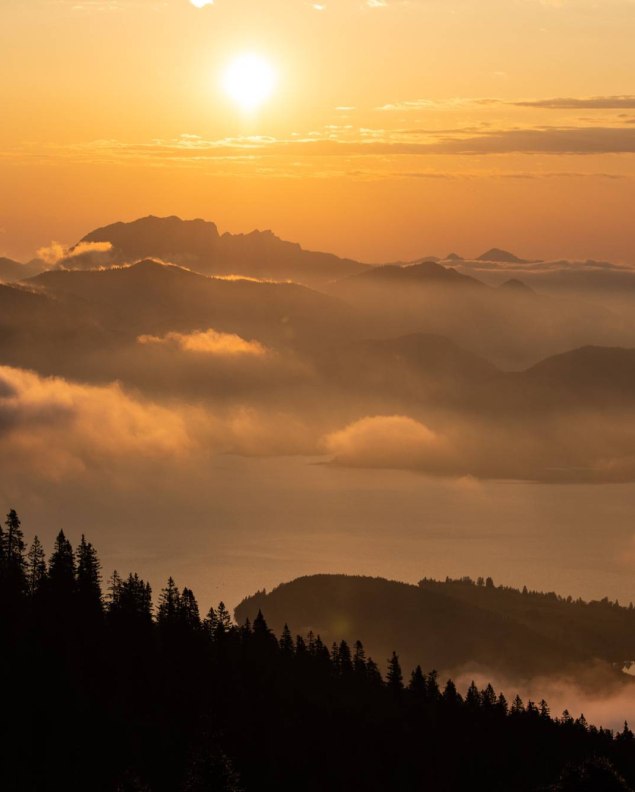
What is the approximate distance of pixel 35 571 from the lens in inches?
4990

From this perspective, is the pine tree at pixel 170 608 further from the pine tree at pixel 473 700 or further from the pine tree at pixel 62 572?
the pine tree at pixel 473 700

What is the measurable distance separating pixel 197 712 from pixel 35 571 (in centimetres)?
2614

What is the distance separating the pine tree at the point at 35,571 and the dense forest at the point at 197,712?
0.23 m

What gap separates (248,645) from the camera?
452 ft

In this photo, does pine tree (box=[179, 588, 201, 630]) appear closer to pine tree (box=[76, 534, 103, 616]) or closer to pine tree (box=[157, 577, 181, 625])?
pine tree (box=[157, 577, 181, 625])

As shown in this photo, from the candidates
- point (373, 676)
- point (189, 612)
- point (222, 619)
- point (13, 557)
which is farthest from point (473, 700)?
point (13, 557)

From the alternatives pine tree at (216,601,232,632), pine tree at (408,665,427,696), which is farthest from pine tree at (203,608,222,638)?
pine tree at (408,665,427,696)

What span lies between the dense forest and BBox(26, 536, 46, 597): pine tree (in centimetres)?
23

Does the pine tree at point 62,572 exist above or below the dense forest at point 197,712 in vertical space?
above

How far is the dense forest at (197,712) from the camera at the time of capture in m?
95.8

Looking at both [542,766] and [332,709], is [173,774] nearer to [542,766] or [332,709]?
[332,709]

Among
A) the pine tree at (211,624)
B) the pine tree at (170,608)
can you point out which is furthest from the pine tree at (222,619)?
the pine tree at (170,608)

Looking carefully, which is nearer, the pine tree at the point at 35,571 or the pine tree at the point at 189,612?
the pine tree at the point at 35,571

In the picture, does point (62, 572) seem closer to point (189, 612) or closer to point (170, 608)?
point (170, 608)
